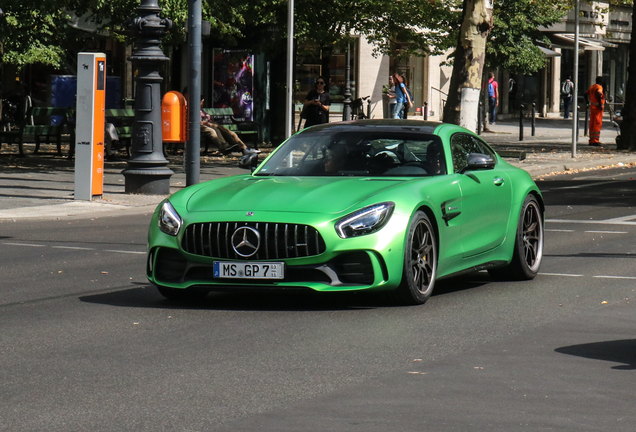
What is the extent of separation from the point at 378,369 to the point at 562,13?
1640 inches

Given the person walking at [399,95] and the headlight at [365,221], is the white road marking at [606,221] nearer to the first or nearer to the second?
the headlight at [365,221]

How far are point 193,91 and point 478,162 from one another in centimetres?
928

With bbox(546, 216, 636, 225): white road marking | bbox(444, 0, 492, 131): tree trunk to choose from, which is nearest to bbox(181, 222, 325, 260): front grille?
bbox(546, 216, 636, 225): white road marking

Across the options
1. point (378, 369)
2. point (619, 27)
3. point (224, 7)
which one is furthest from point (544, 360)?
point (619, 27)

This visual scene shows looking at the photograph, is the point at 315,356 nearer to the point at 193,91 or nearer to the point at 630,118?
the point at 193,91

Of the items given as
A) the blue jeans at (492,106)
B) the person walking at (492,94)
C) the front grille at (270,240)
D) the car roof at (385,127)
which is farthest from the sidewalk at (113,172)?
the front grille at (270,240)

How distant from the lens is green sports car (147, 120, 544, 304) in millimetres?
8156

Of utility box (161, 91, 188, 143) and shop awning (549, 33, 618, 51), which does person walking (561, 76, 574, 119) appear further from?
utility box (161, 91, 188, 143)

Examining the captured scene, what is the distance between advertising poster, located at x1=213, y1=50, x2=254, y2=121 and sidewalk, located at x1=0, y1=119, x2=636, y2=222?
5.88m

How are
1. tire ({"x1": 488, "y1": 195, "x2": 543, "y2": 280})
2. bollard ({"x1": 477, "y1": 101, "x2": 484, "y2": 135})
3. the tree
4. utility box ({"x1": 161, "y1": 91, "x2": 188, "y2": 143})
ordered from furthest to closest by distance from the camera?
1. the tree
2. bollard ({"x1": 477, "y1": 101, "x2": 484, "y2": 135})
3. utility box ({"x1": 161, "y1": 91, "x2": 188, "y2": 143})
4. tire ({"x1": 488, "y1": 195, "x2": 543, "y2": 280})

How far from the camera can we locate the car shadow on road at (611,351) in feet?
22.1

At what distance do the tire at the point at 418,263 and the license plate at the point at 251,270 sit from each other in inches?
34.3

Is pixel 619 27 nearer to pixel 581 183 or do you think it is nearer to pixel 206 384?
pixel 581 183

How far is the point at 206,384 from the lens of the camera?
6023mm
